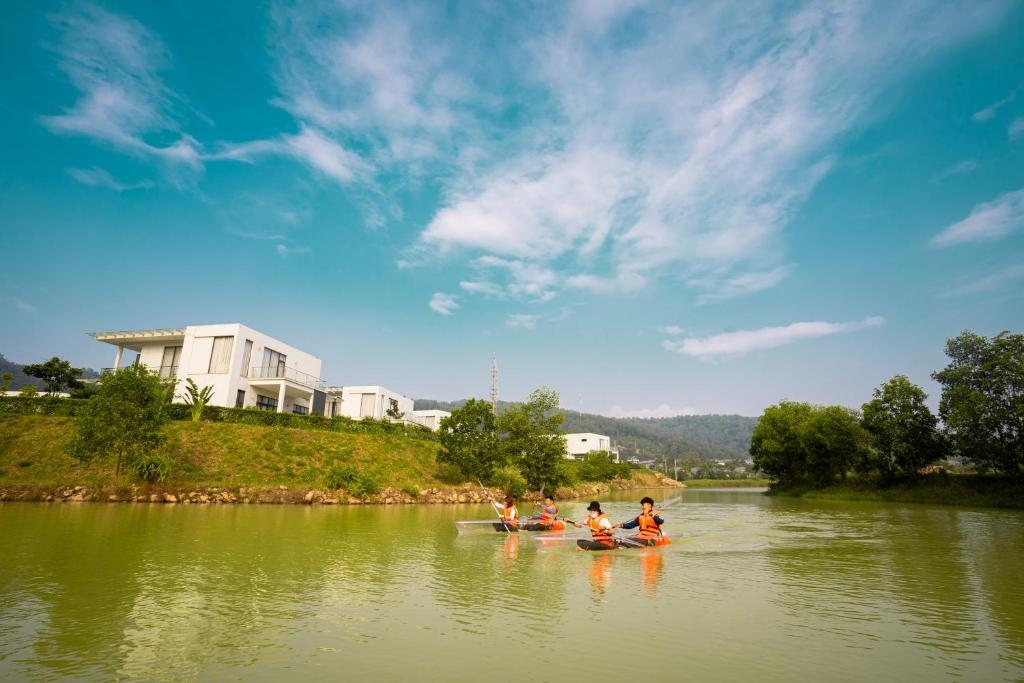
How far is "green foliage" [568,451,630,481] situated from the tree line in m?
22.2

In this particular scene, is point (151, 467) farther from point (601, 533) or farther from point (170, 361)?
point (601, 533)

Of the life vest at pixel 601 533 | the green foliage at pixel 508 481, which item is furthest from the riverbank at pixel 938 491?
the life vest at pixel 601 533

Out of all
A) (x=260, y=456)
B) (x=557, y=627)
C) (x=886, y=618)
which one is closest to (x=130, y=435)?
(x=260, y=456)

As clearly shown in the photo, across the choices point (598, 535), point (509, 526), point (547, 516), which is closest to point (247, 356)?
point (509, 526)

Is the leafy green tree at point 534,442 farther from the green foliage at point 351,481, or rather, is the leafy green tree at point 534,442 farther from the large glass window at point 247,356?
the large glass window at point 247,356

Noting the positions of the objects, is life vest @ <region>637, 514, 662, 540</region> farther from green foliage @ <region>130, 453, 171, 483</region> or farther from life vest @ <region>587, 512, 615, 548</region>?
green foliage @ <region>130, 453, 171, 483</region>

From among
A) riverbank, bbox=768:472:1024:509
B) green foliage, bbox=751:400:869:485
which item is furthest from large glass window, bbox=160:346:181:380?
riverbank, bbox=768:472:1024:509

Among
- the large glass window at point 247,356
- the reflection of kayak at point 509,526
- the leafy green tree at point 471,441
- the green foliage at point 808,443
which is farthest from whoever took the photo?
the green foliage at point 808,443

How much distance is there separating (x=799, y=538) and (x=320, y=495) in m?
27.2

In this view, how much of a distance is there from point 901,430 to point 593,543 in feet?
155


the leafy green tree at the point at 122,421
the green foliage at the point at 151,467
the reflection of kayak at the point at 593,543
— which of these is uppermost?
the leafy green tree at the point at 122,421

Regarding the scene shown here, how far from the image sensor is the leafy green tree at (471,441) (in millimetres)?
45469

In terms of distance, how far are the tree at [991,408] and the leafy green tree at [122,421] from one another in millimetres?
57592

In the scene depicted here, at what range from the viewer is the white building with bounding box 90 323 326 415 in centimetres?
4781
